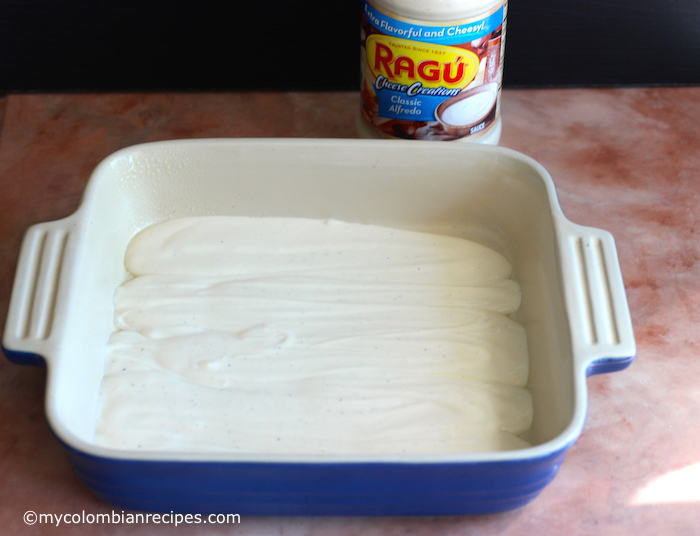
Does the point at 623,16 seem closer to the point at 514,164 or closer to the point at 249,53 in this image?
the point at 514,164

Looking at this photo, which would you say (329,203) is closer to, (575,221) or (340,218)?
(340,218)

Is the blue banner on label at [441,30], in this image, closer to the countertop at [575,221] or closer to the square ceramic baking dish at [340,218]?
the square ceramic baking dish at [340,218]

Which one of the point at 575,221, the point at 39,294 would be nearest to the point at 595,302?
the point at 575,221

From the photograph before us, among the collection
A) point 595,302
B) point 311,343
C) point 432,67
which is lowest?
point 311,343

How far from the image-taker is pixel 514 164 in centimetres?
78

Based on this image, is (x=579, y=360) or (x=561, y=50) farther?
(x=561, y=50)

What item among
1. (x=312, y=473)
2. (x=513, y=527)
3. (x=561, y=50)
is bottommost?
(x=513, y=527)

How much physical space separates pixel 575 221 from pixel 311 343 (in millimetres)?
376

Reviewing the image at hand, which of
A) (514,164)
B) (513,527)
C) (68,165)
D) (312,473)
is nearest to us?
(312,473)

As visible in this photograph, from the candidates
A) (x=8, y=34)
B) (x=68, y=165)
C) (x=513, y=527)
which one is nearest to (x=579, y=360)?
(x=513, y=527)

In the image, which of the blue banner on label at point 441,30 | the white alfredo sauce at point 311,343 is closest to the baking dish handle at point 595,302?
the white alfredo sauce at point 311,343

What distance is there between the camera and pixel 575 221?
0.90 meters

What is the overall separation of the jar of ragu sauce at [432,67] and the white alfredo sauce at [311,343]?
5.2 inches

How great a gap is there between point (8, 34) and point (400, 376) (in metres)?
0.71
